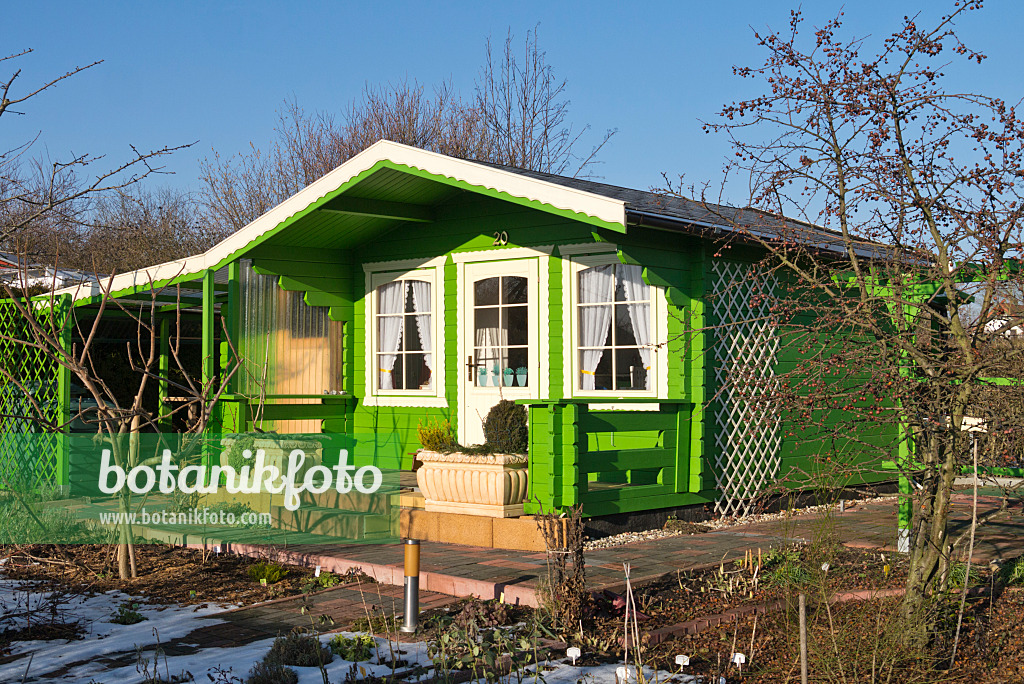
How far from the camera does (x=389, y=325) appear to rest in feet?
37.4

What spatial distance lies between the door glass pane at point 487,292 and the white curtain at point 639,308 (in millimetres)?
1504

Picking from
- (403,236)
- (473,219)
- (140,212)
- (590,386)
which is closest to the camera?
(590,386)

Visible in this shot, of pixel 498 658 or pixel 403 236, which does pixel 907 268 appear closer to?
pixel 498 658

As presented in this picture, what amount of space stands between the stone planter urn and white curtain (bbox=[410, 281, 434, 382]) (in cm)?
279

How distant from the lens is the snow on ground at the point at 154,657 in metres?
4.66

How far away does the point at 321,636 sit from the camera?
5348 millimetres

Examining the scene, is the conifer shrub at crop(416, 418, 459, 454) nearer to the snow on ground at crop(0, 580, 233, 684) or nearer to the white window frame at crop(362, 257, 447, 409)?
the white window frame at crop(362, 257, 447, 409)

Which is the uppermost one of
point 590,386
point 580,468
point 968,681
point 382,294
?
point 382,294

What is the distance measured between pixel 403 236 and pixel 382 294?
751 millimetres

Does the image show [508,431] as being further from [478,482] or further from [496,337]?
[496,337]

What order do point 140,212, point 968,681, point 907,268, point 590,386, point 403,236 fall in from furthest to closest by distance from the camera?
point 140,212 < point 403,236 < point 590,386 < point 907,268 < point 968,681

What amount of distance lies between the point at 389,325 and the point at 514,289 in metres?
1.90

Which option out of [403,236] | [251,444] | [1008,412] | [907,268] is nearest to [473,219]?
[403,236]

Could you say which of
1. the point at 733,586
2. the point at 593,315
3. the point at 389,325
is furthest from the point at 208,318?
the point at 733,586
